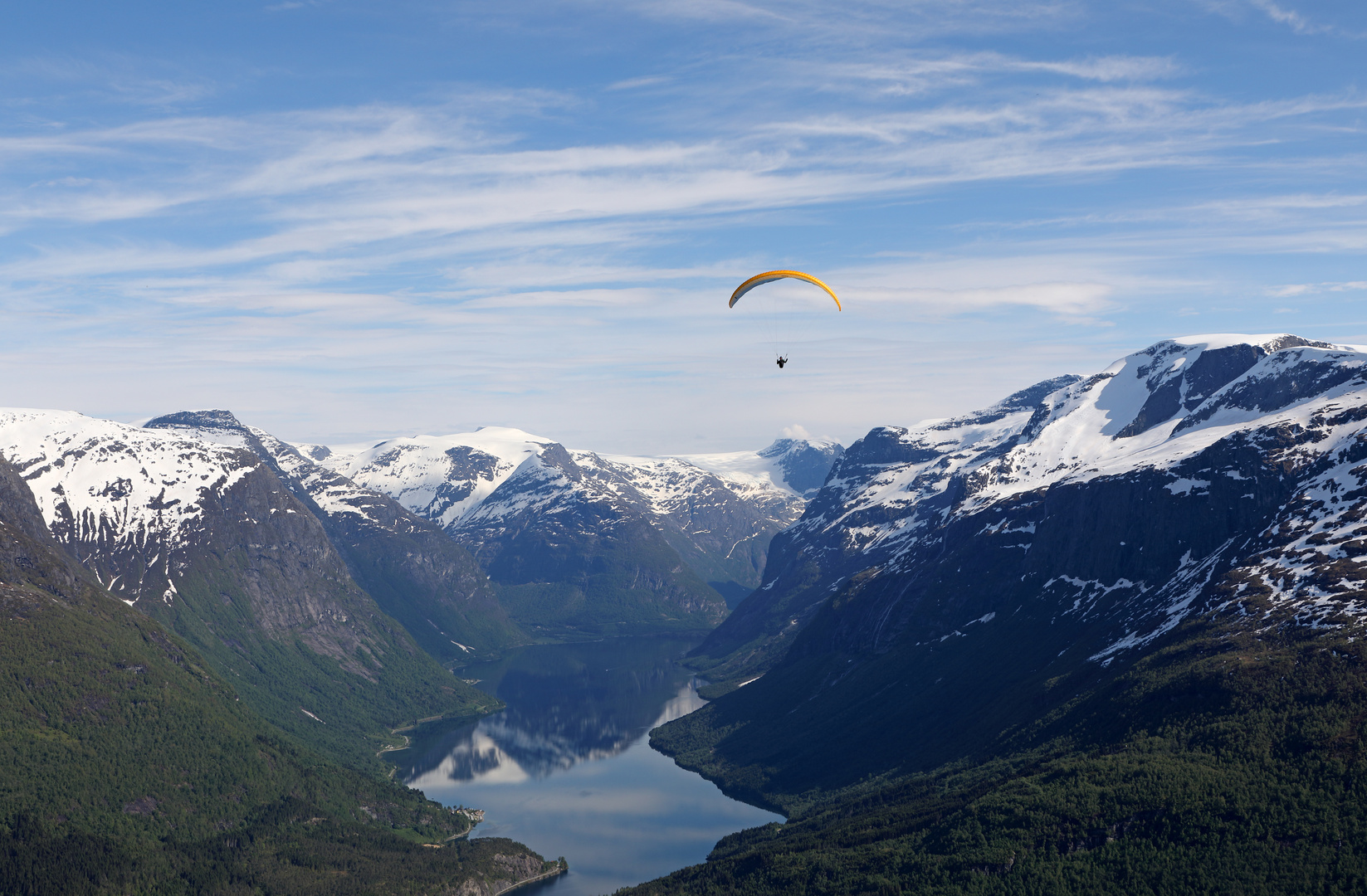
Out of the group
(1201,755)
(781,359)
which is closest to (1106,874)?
(1201,755)

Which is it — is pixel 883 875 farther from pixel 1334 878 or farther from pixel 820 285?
pixel 820 285

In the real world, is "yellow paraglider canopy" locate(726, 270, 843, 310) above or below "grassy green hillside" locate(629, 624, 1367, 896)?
above

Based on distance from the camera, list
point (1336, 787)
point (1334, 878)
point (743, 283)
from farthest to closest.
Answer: point (743, 283) < point (1336, 787) < point (1334, 878)

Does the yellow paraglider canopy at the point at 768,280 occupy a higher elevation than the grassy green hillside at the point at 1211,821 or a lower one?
higher

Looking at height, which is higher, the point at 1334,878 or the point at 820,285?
the point at 820,285

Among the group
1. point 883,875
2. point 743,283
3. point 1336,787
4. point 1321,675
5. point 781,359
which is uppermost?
point 743,283

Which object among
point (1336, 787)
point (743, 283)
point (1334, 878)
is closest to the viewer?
point (1334, 878)

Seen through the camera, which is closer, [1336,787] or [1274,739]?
[1336,787]

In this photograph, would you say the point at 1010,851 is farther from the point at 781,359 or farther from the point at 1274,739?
the point at 781,359

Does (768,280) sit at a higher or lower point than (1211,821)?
higher
